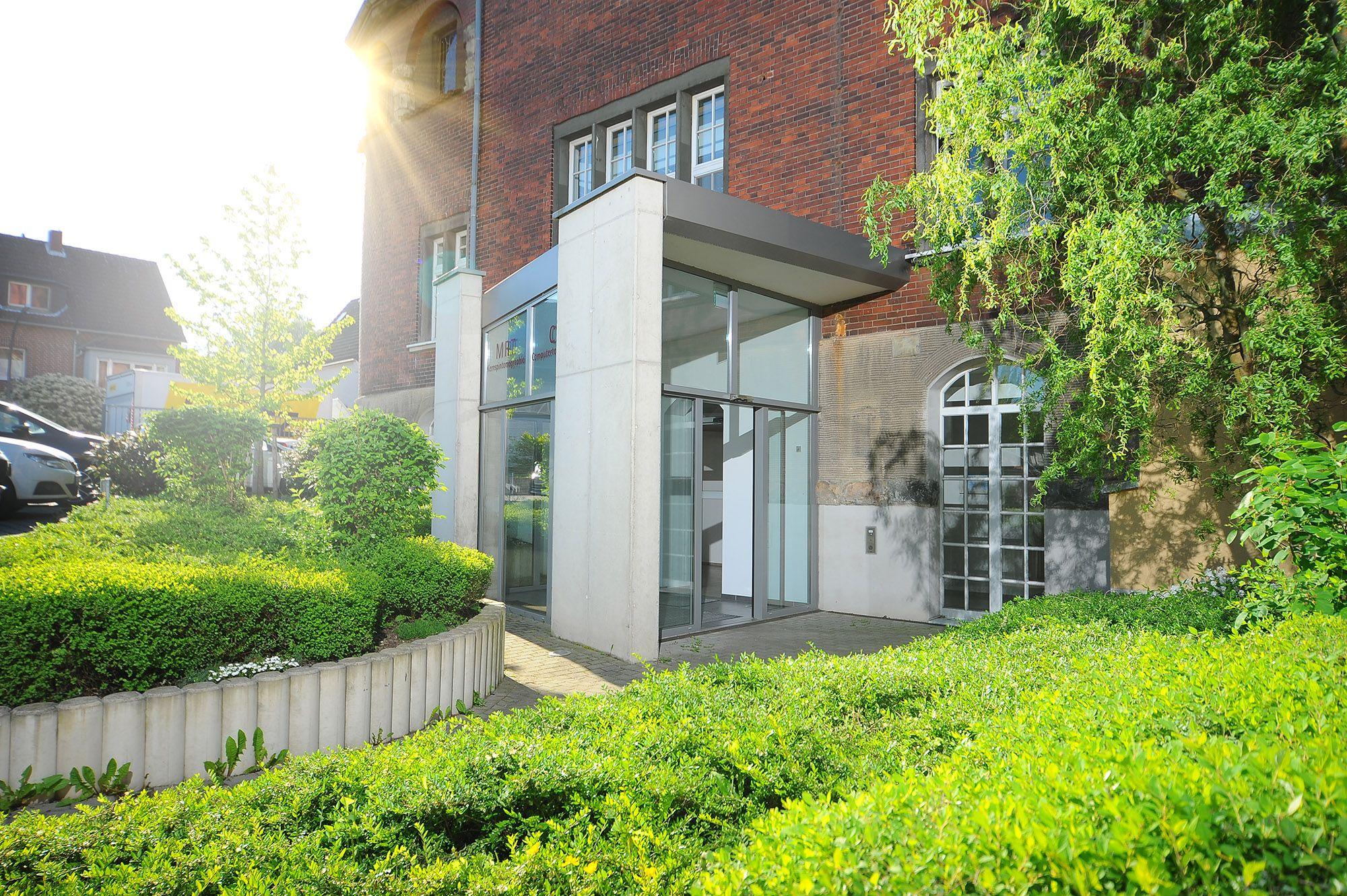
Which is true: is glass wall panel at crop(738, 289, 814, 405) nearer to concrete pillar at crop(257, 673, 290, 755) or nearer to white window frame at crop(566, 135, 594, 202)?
white window frame at crop(566, 135, 594, 202)

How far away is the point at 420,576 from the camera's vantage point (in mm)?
6738

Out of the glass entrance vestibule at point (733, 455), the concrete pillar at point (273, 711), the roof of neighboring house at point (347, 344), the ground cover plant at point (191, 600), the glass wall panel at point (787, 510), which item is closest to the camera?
the ground cover plant at point (191, 600)

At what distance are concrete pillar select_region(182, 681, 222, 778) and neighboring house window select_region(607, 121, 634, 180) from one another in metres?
10.8

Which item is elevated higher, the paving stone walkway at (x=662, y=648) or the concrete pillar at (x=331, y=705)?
the concrete pillar at (x=331, y=705)

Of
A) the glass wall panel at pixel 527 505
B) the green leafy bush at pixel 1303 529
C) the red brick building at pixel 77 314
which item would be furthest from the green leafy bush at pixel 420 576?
the red brick building at pixel 77 314

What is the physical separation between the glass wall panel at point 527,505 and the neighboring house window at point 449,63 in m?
9.40

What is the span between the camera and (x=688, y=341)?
9.24 meters

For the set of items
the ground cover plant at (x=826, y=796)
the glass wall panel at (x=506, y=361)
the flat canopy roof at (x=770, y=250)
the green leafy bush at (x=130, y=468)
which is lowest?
the ground cover plant at (x=826, y=796)

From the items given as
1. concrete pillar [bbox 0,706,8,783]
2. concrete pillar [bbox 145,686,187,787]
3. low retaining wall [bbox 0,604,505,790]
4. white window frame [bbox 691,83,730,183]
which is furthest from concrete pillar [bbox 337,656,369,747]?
white window frame [bbox 691,83,730,183]

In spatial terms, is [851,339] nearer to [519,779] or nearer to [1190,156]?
[1190,156]

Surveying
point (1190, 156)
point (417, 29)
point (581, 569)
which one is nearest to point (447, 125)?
point (417, 29)

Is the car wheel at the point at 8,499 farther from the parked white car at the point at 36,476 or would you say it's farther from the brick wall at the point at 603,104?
the brick wall at the point at 603,104

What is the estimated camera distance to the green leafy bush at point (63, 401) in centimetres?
3002

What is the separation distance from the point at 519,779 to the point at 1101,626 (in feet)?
12.2
